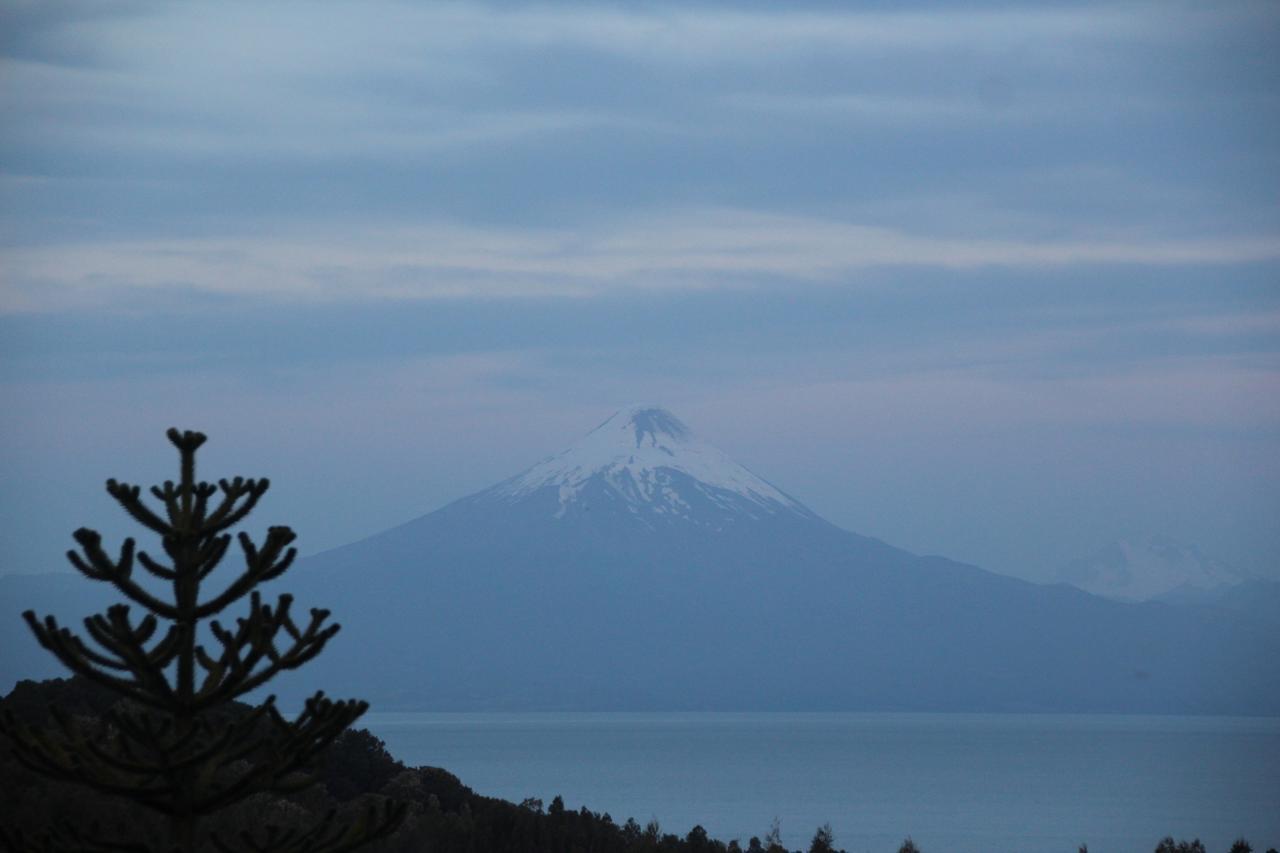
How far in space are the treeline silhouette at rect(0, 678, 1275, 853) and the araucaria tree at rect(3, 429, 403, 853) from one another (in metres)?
6.15

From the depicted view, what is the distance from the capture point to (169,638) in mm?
10727

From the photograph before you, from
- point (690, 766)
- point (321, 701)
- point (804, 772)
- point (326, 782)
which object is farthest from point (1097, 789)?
point (321, 701)

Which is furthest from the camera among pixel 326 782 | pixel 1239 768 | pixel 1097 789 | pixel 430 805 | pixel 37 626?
pixel 1239 768

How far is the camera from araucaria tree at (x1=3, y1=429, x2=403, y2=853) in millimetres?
10641

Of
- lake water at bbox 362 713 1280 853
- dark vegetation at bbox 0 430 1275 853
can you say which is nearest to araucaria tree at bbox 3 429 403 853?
dark vegetation at bbox 0 430 1275 853

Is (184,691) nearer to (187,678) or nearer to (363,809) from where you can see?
(187,678)

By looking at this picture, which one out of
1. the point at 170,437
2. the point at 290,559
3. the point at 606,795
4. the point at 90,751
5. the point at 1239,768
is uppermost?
the point at 1239,768

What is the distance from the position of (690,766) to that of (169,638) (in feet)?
569

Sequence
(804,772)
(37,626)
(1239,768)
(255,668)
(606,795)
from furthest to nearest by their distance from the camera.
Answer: (1239,768), (804,772), (606,795), (255,668), (37,626)

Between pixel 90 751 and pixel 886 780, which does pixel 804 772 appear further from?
pixel 90 751

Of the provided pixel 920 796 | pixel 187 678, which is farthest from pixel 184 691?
pixel 920 796

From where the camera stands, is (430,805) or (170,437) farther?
(430,805)

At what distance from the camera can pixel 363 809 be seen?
23156 millimetres

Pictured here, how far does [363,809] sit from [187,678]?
41.5 feet
